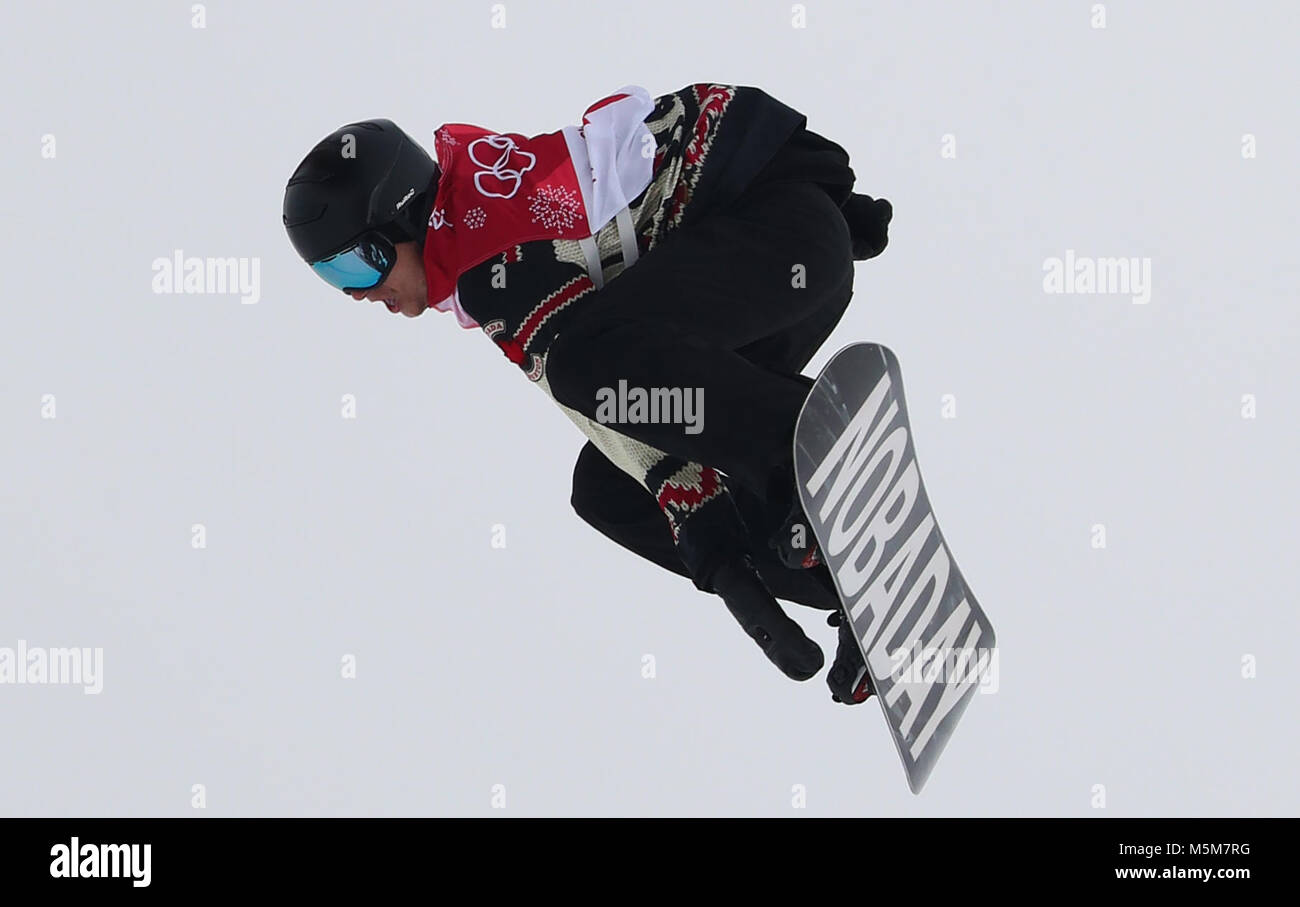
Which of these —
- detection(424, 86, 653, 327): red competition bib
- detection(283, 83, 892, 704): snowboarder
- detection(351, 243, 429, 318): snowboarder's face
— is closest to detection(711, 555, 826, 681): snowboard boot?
detection(283, 83, 892, 704): snowboarder

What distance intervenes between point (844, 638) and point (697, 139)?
1123mm

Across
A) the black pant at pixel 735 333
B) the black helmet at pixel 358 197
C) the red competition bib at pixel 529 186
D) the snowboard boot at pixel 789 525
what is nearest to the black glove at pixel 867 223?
the black pant at pixel 735 333

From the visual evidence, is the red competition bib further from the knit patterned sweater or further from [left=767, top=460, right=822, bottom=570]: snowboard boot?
[left=767, top=460, right=822, bottom=570]: snowboard boot

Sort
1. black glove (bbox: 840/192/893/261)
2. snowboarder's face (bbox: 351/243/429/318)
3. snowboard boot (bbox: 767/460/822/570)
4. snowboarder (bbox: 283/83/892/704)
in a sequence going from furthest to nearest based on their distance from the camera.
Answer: black glove (bbox: 840/192/893/261) < snowboarder's face (bbox: 351/243/429/318) < snowboarder (bbox: 283/83/892/704) < snowboard boot (bbox: 767/460/822/570)

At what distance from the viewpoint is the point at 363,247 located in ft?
12.8

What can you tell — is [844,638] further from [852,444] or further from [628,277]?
[628,277]

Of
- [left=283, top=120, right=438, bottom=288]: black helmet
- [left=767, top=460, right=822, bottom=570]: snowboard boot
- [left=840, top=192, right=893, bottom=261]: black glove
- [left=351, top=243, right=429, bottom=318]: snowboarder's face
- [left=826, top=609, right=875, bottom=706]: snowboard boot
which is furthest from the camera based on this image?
[left=840, top=192, right=893, bottom=261]: black glove

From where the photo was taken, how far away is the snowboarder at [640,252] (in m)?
3.60

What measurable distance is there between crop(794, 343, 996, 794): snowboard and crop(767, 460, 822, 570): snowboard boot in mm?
54

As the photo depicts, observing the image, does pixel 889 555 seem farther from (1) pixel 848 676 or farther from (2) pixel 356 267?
(2) pixel 356 267

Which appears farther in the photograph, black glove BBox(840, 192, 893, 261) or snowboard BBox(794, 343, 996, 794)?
black glove BBox(840, 192, 893, 261)

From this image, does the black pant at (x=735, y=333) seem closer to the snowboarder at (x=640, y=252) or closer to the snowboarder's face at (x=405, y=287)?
the snowboarder at (x=640, y=252)

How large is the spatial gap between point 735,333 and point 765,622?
0.59 m

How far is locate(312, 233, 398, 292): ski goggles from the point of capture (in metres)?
3.90
